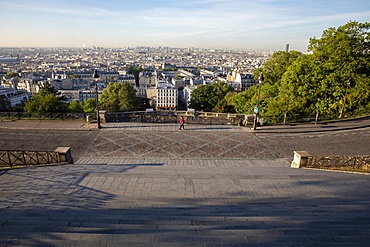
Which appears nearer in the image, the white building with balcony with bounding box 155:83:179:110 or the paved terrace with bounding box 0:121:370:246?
the paved terrace with bounding box 0:121:370:246

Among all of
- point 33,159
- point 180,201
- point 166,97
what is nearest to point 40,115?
point 33,159

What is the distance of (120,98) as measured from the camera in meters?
58.4

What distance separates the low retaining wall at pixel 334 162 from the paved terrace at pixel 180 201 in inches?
28.1

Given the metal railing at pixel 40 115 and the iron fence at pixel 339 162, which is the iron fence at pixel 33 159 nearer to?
the metal railing at pixel 40 115

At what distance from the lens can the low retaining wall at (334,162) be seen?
475 inches

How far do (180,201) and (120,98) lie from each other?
173 feet

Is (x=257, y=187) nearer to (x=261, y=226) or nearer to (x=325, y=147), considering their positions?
(x=261, y=226)

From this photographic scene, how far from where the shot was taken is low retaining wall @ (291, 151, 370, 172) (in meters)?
12.1

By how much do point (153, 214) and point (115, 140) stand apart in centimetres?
977

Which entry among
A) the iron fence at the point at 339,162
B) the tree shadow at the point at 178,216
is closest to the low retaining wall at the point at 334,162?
the iron fence at the point at 339,162

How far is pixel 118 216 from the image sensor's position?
272 inches

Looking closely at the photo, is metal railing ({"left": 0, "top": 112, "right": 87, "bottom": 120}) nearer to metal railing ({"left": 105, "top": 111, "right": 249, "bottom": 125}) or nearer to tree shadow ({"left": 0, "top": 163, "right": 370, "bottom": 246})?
metal railing ({"left": 105, "top": 111, "right": 249, "bottom": 125})

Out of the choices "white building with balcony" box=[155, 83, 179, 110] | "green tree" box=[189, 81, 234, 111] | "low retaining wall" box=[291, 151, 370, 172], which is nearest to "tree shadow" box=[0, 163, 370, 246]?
"low retaining wall" box=[291, 151, 370, 172]

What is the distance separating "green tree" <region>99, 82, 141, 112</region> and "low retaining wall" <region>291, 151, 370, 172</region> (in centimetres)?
4812
